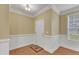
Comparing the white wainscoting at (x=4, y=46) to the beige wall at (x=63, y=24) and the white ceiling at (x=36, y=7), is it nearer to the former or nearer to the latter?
the white ceiling at (x=36, y=7)

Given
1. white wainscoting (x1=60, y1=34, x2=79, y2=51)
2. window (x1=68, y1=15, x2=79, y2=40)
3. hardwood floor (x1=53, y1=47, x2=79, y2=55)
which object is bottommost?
hardwood floor (x1=53, y1=47, x2=79, y2=55)

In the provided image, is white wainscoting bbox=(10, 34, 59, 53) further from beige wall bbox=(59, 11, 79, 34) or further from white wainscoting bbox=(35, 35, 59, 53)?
beige wall bbox=(59, 11, 79, 34)

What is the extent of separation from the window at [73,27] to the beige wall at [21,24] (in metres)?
0.48

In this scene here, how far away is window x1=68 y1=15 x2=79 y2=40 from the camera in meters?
1.37

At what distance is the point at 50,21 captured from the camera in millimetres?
1409

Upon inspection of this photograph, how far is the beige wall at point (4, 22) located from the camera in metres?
1.34

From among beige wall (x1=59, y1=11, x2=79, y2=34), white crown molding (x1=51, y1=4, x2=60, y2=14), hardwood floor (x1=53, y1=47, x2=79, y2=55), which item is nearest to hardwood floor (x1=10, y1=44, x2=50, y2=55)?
hardwood floor (x1=53, y1=47, x2=79, y2=55)

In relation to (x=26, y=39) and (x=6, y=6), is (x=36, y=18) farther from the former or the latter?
(x=6, y=6)

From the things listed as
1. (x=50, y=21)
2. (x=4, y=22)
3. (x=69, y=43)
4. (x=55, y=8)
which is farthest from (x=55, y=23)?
(x=4, y=22)

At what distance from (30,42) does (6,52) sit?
335mm

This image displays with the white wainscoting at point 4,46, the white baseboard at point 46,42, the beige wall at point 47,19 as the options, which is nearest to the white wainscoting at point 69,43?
the white baseboard at point 46,42

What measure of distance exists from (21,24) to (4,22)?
216mm

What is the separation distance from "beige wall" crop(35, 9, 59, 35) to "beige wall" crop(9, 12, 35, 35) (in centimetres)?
17
